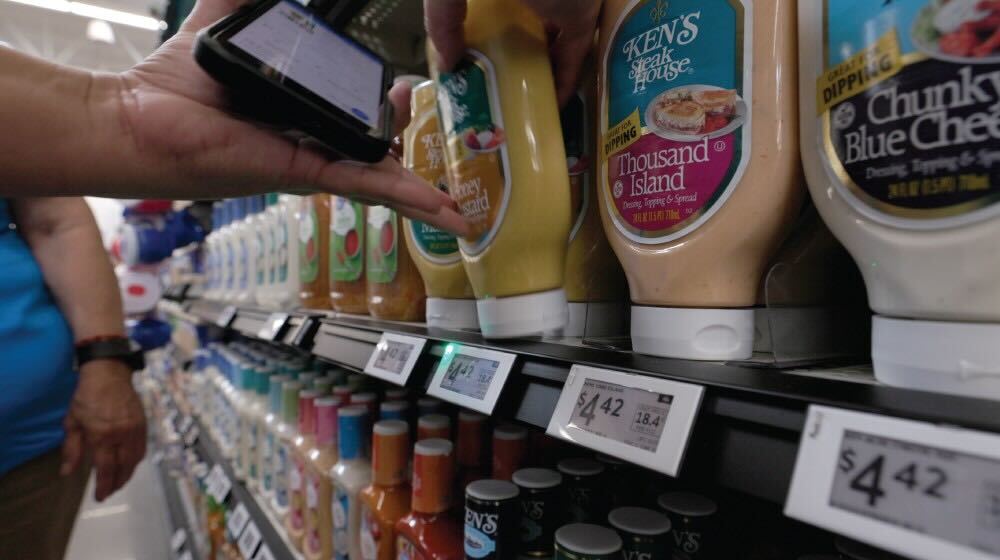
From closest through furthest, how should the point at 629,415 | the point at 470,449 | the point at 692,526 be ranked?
1. the point at 629,415
2. the point at 692,526
3. the point at 470,449

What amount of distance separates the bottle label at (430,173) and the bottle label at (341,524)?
19.1 inches

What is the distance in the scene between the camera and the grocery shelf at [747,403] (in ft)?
0.95

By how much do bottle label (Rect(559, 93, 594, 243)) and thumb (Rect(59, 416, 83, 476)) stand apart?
3.18ft

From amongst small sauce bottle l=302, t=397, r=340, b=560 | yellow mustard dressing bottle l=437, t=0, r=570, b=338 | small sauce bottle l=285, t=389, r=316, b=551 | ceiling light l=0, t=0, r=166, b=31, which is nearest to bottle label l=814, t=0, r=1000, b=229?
yellow mustard dressing bottle l=437, t=0, r=570, b=338

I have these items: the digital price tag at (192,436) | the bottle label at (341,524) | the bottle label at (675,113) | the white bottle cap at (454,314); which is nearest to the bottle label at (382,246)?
the white bottle cap at (454,314)

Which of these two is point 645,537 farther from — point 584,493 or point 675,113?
point 675,113

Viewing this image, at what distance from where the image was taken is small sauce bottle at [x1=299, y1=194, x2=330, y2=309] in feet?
4.34

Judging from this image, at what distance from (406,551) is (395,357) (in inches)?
10.7

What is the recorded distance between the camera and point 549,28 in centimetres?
63

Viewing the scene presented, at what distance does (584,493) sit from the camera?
2.02 ft

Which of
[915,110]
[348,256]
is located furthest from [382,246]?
[915,110]

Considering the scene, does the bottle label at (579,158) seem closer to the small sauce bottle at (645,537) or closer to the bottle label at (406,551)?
the small sauce bottle at (645,537)

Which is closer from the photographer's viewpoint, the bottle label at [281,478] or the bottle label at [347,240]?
the bottle label at [347,240]

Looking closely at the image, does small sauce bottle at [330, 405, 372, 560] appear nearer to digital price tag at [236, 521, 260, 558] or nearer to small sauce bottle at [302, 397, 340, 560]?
small sauce bottle at [302, 397, 340, 560]
